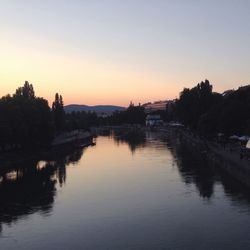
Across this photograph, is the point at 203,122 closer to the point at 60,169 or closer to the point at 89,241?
the point at 60,169

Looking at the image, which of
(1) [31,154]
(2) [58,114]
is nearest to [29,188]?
(1) [31,154]

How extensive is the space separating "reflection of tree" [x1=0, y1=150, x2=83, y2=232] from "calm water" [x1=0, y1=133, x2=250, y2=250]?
7 cm

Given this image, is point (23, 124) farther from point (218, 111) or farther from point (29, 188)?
point (218, 111)

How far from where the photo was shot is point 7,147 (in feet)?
224

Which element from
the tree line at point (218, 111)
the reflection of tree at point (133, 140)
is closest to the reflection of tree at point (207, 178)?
the tree line at point (218, 111)

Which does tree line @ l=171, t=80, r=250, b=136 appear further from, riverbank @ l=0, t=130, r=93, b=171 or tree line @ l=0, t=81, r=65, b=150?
tree line @ l=0, t=81, r=65, b=150

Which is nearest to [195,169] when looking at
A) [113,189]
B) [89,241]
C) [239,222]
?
[113,189]

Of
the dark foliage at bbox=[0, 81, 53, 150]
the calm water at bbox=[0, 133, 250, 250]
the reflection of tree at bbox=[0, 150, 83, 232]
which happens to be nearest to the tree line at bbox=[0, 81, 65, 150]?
the dark foliage at bbox=[0, 81, 53, 150]

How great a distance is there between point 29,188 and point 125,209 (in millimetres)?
12793

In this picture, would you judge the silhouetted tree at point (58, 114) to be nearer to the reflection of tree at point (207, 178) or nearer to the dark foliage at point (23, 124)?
the dark foliage at point (23, 124)

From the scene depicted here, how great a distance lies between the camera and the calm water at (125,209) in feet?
84.6

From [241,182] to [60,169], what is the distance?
23.3 m

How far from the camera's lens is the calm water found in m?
25.8

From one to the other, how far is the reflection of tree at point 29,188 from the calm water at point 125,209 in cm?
7
